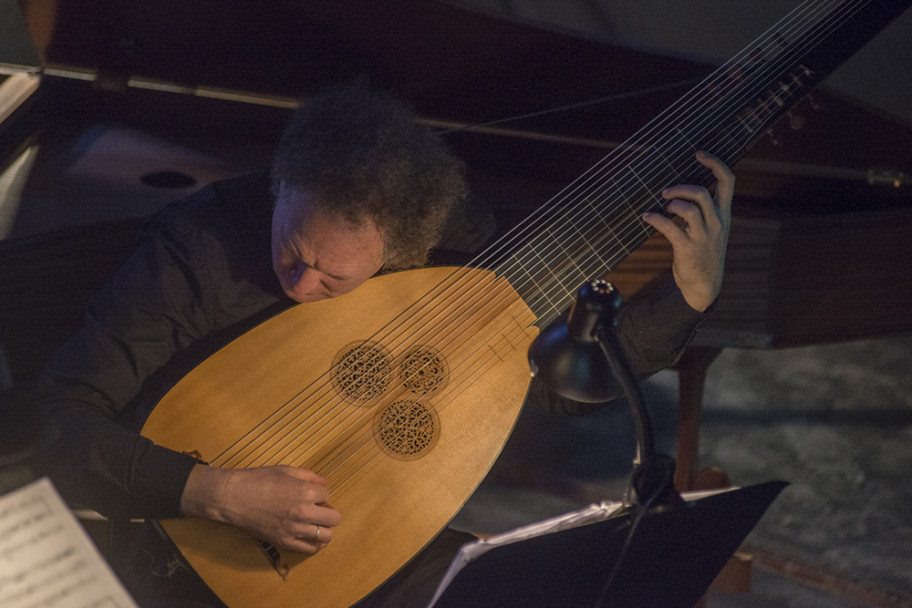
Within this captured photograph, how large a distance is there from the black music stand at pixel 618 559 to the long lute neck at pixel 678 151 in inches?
22.8

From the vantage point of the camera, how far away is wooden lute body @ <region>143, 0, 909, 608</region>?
155cm

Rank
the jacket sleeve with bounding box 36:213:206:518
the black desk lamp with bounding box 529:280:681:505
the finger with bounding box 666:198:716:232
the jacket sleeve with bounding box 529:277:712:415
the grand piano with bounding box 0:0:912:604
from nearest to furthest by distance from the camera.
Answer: the black desk lamp with bounding box 529:280:681:505 < the jacket sleeve with bounding box 36:213:206:518 < the finger with bounding box 666:198:716:232 < the jacket sleeve with bounding box 529:277:712:415 < the grand piano with bounding box 0:0:912:604

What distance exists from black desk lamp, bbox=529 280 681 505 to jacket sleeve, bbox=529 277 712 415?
516 mm

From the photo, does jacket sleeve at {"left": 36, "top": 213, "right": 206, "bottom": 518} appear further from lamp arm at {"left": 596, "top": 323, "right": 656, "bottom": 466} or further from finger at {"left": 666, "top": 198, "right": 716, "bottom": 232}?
finger at {"left": 666, "top": 198, "right": 716, "bottom": 232}

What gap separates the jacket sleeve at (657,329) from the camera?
5.65 feet

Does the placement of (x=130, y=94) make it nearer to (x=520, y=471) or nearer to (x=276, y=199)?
(x=276, y=199)

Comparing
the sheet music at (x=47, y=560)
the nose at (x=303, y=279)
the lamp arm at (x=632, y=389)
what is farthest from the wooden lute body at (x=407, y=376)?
the lamp arm at (x=632, y=389)

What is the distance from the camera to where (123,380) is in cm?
159

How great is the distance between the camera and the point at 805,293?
7.06 ft

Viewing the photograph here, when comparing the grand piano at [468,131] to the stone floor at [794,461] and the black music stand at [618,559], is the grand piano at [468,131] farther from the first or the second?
the black music stand at [618,559]

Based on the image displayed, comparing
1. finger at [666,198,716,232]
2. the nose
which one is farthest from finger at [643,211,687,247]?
the nose

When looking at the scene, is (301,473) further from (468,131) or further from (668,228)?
(468,131)

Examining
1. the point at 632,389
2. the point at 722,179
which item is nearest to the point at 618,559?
the point at 632,389

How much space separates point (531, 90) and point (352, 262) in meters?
1.03
